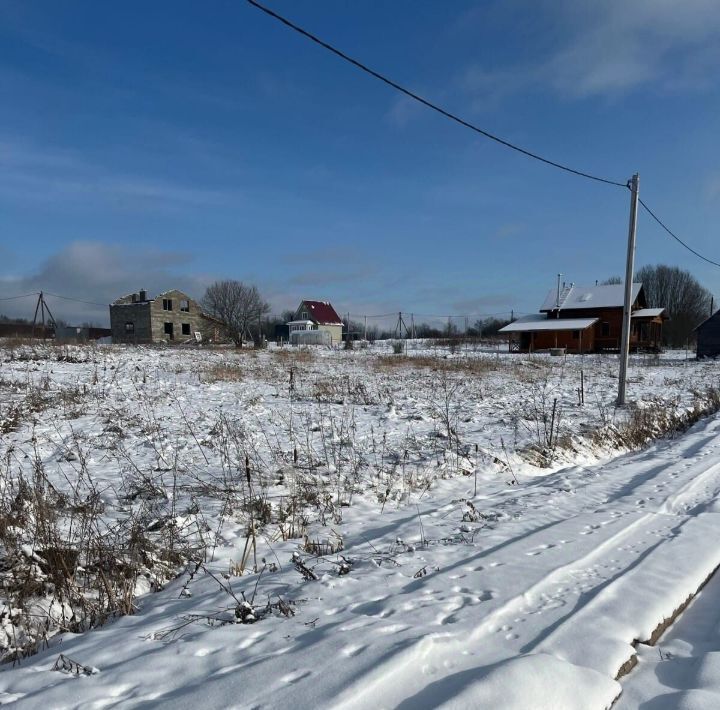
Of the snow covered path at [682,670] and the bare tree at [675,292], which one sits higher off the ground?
the bare tree at [675,292]

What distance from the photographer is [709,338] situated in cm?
3553

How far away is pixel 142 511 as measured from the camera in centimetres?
450

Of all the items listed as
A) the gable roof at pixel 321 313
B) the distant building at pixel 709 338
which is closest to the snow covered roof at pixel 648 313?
the distant building at pixel 709 338

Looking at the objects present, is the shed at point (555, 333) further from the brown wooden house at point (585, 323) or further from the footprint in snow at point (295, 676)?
the footprint in snow at point (295, 676)

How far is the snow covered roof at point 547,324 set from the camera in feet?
143

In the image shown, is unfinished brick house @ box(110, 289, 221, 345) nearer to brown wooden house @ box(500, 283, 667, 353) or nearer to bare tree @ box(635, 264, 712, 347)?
brown wooden house @ box(500, 283, 667, 353)

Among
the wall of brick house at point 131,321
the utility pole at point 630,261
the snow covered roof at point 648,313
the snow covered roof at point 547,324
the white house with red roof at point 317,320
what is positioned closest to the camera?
the utility pole at point 630,261

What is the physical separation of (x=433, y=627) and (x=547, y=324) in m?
46.5

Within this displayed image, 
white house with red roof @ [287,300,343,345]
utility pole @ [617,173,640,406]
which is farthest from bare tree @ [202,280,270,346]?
utility pole @ [617,173,640,406]

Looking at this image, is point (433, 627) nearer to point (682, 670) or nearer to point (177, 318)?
point (682, 670)

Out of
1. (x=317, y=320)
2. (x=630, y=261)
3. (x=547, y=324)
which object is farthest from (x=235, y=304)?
(x=630, y=261)

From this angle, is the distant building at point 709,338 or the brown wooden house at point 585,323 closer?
the distant building at point 709,338

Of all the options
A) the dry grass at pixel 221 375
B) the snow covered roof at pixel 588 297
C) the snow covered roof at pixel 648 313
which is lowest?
the dry grass at pixel 221 375

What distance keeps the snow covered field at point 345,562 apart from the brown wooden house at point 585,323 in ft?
128
